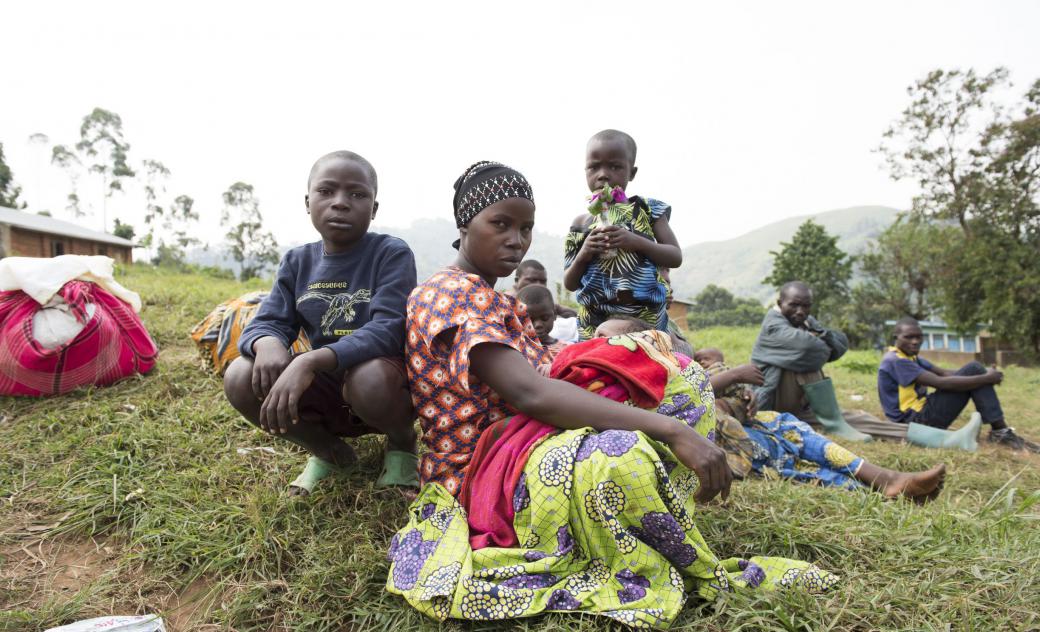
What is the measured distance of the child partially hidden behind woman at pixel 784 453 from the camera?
2.77 metres

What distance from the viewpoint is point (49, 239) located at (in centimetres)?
2019

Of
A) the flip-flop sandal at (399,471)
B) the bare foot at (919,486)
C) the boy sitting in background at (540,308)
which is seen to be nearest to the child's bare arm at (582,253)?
the boy sitting in background at (540,308)

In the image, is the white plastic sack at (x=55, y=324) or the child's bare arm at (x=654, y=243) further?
the white plastic sack at (x=55, y=324)

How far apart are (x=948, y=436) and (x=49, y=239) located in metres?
25.5

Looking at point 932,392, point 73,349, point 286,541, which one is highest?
point 73,349

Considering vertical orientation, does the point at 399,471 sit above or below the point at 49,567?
above

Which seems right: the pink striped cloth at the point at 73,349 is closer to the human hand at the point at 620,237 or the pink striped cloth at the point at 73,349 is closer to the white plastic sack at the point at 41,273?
the white plastic sack at the point at 41,273

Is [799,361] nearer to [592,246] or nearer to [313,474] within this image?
[592,246]

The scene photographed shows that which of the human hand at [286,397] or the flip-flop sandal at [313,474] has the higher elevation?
the human hand at [286,397]

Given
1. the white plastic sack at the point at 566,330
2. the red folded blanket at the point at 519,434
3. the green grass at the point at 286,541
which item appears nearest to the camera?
the green grass at the point at 286,541

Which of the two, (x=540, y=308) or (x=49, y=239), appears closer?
(x=540, y=308)

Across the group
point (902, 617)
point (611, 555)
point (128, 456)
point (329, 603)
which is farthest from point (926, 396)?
A: point (128, 456)

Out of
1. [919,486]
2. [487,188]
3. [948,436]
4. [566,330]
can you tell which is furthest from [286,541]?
[948,436]

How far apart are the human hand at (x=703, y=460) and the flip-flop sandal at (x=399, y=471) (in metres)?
1.17
